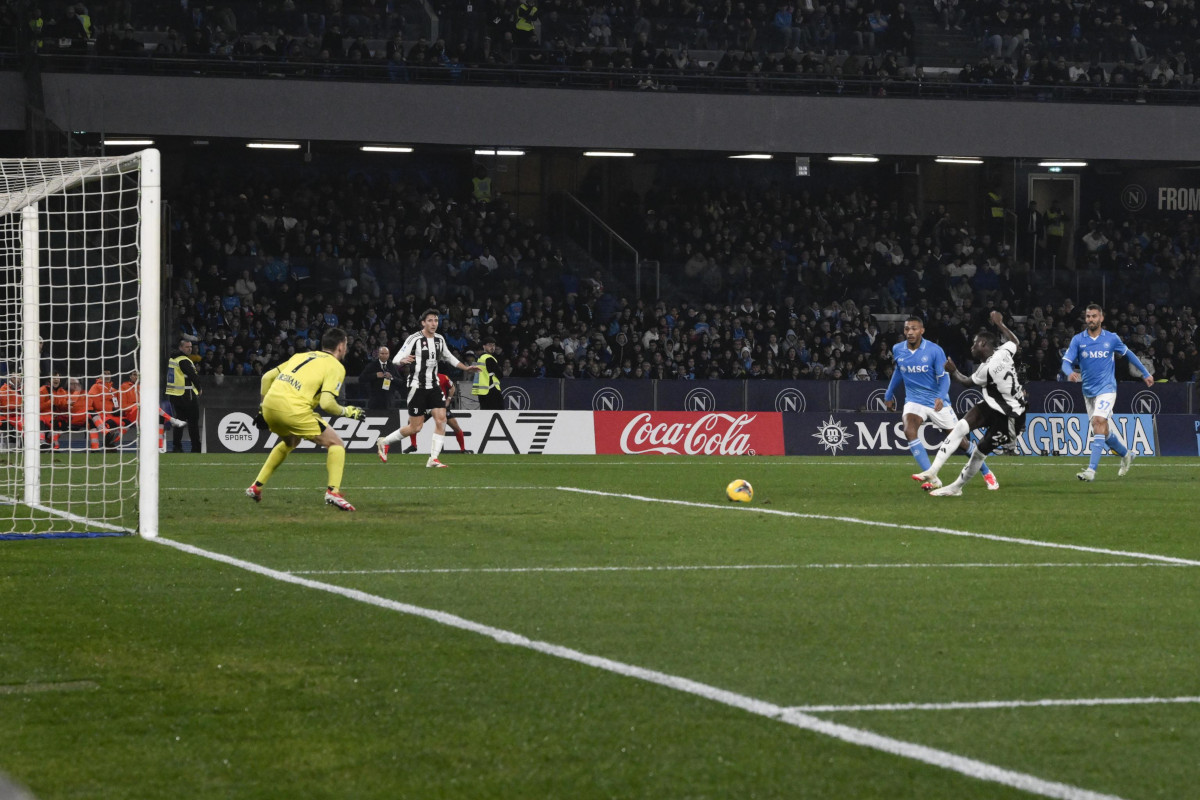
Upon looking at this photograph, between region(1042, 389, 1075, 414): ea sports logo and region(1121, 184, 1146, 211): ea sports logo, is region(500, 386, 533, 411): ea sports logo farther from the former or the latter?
region(1121, 184, 1146, 211): ea sports logo

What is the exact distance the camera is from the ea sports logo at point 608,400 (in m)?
32.2

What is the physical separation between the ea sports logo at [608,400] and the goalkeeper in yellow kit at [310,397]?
58.0ft

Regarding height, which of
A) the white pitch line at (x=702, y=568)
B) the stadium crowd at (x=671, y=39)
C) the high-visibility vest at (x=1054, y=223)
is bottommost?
the white pitch line at (x=702, y=568)

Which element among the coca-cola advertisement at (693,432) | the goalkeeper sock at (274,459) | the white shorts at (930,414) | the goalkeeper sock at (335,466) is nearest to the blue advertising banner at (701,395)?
the coca-cola advertisement at (693,432)

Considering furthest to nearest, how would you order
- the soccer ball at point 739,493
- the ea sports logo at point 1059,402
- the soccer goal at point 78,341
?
the ea sports logo at point 1059,402 → the soccer ball at point 739,493 → the soccer goal at point 78,341

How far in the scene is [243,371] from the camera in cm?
3155

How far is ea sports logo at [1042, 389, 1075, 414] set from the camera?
1330 inches

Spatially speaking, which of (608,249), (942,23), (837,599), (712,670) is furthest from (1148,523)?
(942,23)

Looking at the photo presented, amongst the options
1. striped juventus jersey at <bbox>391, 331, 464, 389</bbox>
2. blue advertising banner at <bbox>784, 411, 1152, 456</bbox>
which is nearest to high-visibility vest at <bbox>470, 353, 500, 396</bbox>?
blue advertising banner at <bbox>784, 411, 1152, 456</bbox>

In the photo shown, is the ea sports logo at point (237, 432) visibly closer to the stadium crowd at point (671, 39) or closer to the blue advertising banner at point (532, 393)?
the blue advertising banner at point (532, 393)

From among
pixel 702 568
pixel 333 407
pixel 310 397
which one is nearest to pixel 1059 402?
pixel 310 397

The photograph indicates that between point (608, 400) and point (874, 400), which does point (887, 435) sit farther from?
point (608, 400)

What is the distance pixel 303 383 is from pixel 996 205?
33.6 metres

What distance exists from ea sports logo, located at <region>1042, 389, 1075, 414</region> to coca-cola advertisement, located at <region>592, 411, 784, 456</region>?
661 cm
